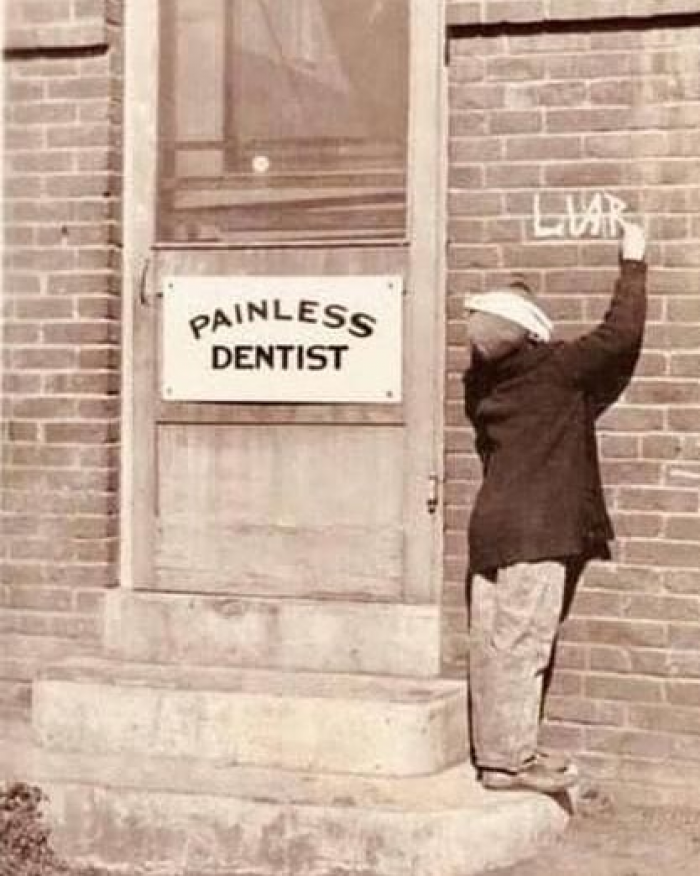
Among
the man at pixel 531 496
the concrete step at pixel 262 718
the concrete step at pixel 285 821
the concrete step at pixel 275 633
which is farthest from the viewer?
the concrete step at pixel 275 633

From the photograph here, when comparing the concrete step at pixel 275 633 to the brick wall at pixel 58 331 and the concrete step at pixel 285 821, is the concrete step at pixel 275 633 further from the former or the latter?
the concrete step at pixel 285 821

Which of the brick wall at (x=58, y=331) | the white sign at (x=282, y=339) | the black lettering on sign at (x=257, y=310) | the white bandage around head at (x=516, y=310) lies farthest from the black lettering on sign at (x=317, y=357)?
the brick wall at (x=58, y=331)

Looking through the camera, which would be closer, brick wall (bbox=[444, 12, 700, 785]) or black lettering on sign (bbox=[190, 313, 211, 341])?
brick wall (bbox=[444, 12, 700, 785])

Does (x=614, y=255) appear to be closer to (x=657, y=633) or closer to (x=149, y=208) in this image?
(x=657, y=633)

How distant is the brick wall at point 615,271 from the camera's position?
7180 mm

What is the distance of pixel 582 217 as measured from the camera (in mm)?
7297

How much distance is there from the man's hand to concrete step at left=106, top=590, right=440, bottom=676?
1517 mm

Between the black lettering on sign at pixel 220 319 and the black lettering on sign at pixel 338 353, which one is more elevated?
the black lettering on sign at pixel 220 319

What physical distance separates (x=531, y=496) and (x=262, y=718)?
4.11 feet

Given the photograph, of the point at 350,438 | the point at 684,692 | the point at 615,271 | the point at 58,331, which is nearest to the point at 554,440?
the point at 615,271

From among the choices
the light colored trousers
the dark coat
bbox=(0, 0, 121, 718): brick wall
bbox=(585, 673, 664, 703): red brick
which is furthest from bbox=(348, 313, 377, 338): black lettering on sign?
bbox=(585, 673, 664, 703): red brick

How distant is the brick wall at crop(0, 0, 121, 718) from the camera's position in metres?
7.84

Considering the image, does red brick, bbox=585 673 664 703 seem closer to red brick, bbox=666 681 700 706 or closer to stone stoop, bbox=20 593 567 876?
red brick, bbox=666 681 700 706

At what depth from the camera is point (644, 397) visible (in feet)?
23.7
